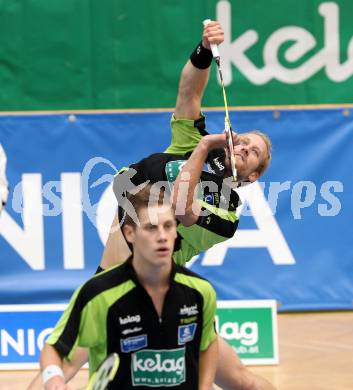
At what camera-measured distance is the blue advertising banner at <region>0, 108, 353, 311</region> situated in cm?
838

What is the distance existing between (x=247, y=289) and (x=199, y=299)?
4.21 meters

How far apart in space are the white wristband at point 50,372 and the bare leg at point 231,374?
4.34 feet

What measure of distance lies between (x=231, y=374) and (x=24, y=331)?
7.37ft

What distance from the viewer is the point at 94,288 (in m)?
4.16

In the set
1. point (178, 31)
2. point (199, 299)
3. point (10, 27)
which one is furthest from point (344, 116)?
point (199, 299)

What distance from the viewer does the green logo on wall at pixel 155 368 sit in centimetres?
423

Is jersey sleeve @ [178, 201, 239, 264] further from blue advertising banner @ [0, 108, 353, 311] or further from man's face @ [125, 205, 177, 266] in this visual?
blue advertising banner @ [0, 108, 353, 311]

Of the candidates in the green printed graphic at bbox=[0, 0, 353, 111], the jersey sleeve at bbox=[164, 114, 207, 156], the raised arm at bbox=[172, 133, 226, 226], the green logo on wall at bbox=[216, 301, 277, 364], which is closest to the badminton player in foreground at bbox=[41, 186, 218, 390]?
the raised arm at bbox=[172, 133, 226, 226]

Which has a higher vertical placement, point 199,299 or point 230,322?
point 199,299

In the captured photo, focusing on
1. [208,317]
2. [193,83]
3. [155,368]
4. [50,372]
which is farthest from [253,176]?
[50,372]

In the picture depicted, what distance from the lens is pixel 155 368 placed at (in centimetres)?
423

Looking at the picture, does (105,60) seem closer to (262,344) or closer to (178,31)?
(178,31)

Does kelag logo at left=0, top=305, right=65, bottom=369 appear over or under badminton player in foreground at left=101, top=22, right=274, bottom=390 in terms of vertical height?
under

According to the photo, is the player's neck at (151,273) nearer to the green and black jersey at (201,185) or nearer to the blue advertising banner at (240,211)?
the green and black jersey at (201,185)
